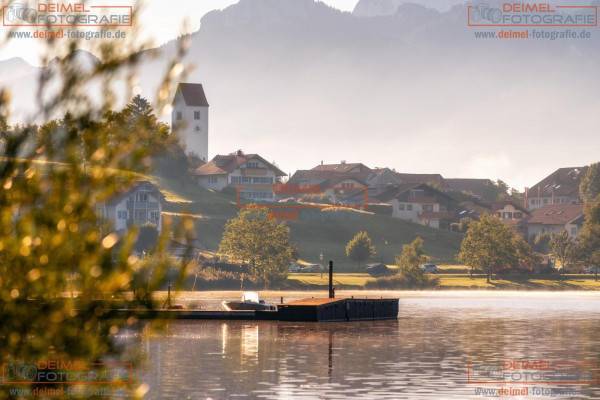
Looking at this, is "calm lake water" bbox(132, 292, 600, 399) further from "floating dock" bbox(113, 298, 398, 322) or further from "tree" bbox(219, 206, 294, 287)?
→ "tree" bbox(219, 206, 294, 287)

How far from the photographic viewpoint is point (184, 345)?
96.8 metres

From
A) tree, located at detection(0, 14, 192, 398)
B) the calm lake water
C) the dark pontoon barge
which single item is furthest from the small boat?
tree, located at detection(0, 14, 192, 398)

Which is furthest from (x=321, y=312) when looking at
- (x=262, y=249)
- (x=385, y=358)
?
(x=262, y=249)

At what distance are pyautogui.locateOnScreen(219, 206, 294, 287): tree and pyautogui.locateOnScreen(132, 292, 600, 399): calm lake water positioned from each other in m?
51.2

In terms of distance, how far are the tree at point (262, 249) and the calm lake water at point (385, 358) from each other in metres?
51.2

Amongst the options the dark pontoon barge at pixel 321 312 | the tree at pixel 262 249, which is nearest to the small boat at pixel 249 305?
the dark pontoon barge at pixel 321 312

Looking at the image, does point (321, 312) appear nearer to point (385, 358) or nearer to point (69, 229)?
point (385, 358)

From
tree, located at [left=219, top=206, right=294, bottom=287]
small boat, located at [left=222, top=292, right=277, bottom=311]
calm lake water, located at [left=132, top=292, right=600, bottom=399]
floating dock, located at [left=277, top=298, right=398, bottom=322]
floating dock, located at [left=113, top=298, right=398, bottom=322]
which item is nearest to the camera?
calm lake water, located at [left=132, top=292, right=600, bottom=399]

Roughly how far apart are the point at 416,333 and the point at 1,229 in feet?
314

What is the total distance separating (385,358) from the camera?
85.4m

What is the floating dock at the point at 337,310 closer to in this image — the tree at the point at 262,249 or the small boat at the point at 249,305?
the small boat at the point at 249,305

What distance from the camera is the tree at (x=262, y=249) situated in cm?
18888

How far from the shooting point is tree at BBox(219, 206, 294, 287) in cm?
18888

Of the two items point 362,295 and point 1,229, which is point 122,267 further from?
point 362,295
